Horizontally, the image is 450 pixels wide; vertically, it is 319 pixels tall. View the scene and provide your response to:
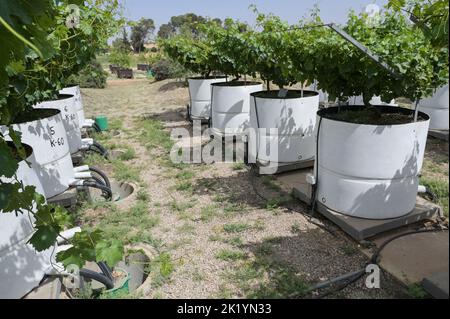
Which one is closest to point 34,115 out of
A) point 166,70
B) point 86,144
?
point 86,144

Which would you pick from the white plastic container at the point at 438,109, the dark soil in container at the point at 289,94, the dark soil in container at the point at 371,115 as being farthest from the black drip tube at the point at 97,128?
the white plastic container at the point at 438,109

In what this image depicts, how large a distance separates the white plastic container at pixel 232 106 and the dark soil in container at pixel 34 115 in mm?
3634

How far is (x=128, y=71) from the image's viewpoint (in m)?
25.9

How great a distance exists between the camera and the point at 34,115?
4426 mm

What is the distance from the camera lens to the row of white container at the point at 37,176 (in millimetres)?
2254

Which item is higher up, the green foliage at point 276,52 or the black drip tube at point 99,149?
the green foliage at point 276,52

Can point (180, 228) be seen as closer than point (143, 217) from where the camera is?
Yes

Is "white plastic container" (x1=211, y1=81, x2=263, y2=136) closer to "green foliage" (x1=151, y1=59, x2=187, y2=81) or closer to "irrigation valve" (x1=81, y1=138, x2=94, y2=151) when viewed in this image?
"irrigation valve" (x1=81, y1=138, x2=94, y2=151)

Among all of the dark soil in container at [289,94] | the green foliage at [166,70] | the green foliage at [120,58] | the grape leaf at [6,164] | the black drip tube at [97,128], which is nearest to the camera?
the grape leaf at [6,164]

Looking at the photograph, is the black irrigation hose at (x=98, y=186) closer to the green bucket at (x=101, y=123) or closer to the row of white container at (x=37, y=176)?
the row of white container at (x=37, y=176)

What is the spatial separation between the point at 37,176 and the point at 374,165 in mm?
3106

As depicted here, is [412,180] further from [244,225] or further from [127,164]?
[127,164]
